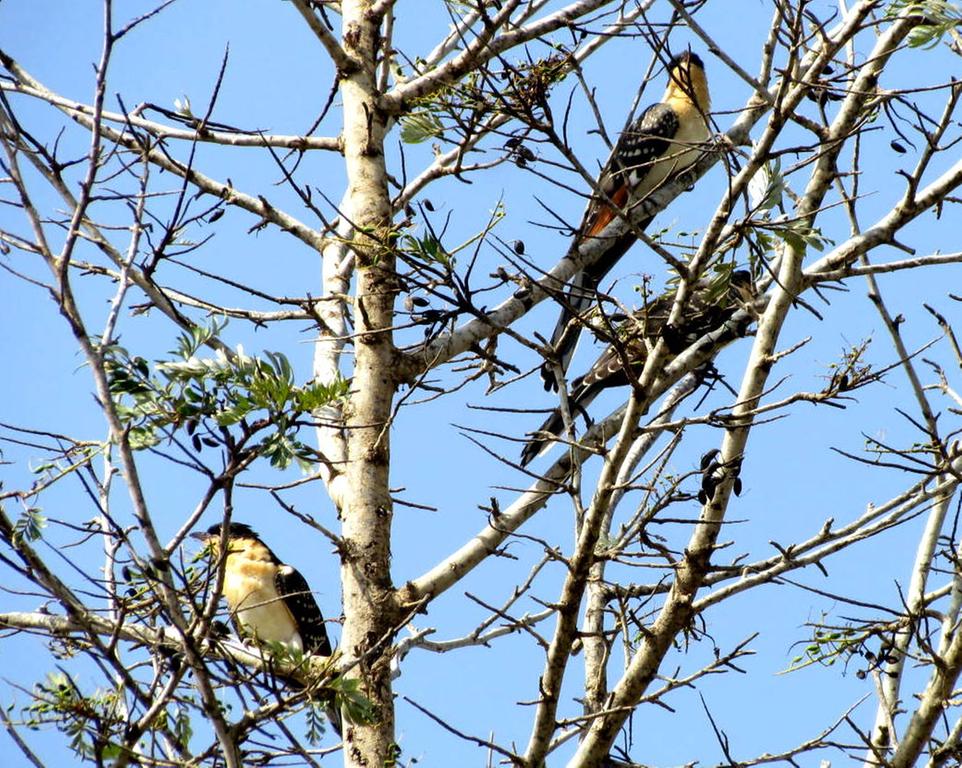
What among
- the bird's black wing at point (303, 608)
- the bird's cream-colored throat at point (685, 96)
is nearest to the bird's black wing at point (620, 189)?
the bird's cream-colored throat at point (685, 96)

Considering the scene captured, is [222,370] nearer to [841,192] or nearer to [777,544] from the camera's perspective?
[777,544]

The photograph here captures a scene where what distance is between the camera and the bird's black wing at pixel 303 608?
6172mm

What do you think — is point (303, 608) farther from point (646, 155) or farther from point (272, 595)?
point (646, 155)

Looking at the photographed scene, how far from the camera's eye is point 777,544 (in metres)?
3.50

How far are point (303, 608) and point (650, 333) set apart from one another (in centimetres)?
354

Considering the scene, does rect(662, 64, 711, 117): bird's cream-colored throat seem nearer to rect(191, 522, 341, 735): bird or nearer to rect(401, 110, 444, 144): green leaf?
rect(401, 110, 444, 144): green leaf

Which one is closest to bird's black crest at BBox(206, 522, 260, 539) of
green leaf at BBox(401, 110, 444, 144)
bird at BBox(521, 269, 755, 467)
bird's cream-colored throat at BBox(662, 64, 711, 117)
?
bird at BBox(521, 269, 755, 467)

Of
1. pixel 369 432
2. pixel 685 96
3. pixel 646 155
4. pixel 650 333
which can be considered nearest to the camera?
pixel 650 333

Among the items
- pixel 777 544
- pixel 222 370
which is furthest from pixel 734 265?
pixel 222 370

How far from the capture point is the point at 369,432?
4371 millimetres

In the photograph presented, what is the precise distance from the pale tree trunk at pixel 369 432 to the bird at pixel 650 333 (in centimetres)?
62

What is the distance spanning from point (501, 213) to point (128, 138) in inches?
75.0

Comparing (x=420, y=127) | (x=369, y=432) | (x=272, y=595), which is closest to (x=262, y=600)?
(x=272, y=595)

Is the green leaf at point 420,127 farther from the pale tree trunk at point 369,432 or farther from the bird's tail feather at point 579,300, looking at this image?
the bird's tail feather at point 579,300
